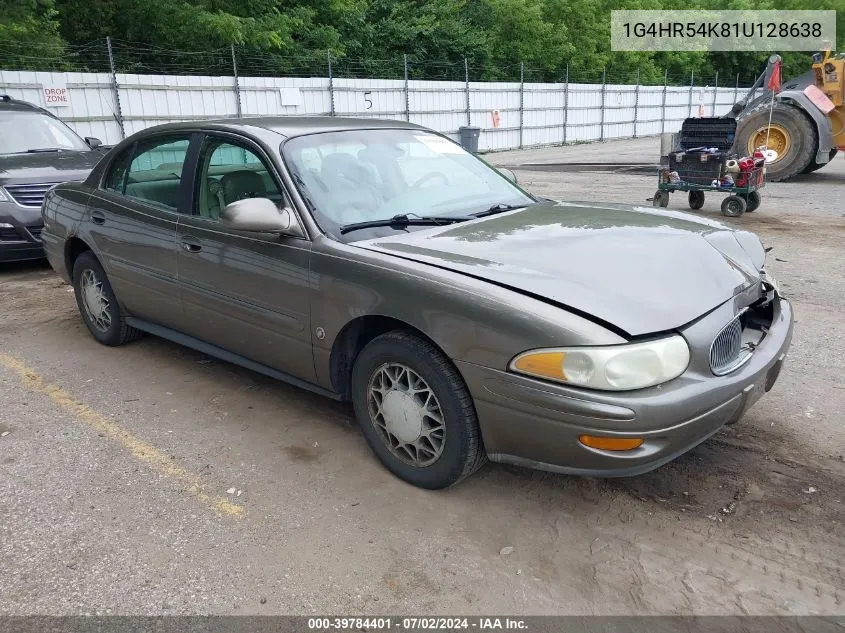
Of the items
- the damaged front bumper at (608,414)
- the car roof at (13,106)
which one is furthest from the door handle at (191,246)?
the car roof at (13,106)

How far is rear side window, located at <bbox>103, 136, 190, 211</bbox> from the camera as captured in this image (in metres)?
4.18

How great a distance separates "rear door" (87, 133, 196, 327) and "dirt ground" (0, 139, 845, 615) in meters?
0.56

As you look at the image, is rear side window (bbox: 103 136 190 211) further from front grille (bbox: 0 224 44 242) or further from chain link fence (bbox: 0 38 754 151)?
chain link fence (bbox: 0 38 754 151)

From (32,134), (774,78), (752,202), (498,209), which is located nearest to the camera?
(498,209)

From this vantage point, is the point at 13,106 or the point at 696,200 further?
the point at 696,200

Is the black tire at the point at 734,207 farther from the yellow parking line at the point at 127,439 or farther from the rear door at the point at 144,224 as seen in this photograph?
the yellow parking line at the point at 127,439

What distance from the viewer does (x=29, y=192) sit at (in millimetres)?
7195

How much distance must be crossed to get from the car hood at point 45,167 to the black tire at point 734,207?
821cm

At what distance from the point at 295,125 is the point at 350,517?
220 cm

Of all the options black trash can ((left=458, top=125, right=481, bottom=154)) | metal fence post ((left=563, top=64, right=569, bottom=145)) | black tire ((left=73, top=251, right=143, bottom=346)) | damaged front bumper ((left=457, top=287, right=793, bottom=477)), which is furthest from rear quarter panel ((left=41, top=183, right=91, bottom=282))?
metal fence post ((left=563, top=64, right=569, bottom=145))

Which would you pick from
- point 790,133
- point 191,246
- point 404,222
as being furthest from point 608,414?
point 790,133

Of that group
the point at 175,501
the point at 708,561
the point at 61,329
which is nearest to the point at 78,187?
the point at 61,329

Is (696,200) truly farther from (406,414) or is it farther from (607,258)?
(406,414)

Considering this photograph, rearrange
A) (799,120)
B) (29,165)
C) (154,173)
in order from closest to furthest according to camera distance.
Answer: (154,173) → (29,165) → (799,120)
